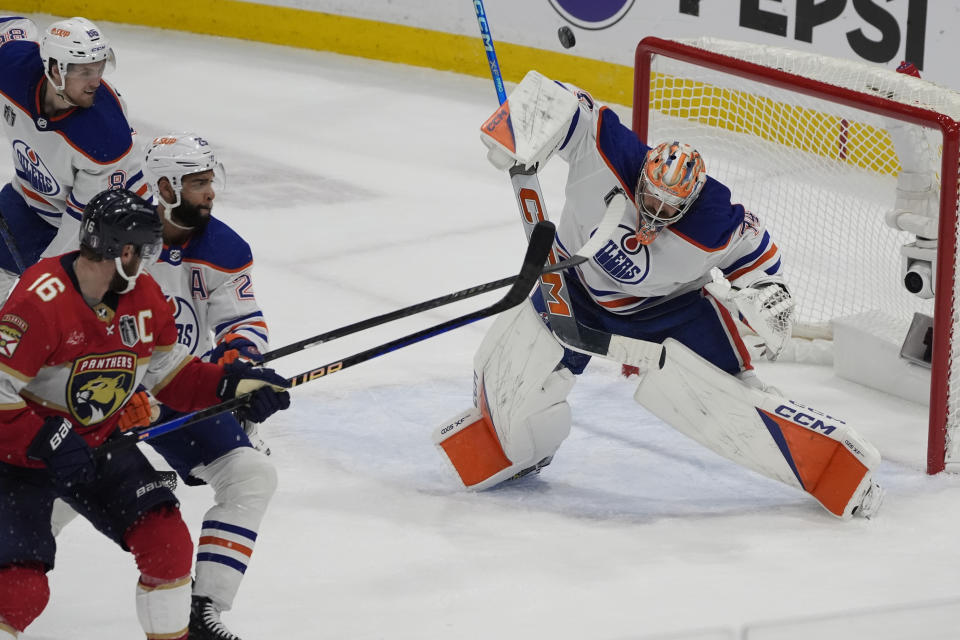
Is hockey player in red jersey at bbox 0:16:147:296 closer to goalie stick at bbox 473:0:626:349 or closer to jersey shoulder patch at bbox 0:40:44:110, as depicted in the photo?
jersey shoulder patch at bbox 0:40:44:110

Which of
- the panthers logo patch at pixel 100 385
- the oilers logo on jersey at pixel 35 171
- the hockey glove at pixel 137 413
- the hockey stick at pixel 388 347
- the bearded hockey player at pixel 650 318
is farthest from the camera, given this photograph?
the oilers logo on jersey at pixel 35 171

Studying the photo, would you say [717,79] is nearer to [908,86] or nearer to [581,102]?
[908,86]

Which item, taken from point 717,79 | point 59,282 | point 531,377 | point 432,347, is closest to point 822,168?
point 717,79

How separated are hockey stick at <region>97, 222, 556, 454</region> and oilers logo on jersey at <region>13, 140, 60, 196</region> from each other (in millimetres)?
1220

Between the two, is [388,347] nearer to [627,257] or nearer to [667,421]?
[627,257]

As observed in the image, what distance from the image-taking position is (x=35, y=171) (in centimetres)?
405

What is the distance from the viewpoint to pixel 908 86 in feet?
13.9

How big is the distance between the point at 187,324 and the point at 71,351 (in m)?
0.93

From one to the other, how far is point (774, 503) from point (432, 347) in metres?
1.54

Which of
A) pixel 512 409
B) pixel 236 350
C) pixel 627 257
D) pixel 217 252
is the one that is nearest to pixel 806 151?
pixel 627 257

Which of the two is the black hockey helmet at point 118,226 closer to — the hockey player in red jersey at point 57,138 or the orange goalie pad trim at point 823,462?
the hockey player in red jersey at point 57,138

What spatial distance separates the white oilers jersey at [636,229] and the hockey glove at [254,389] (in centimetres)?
111

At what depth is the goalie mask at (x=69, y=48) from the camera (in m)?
3.89

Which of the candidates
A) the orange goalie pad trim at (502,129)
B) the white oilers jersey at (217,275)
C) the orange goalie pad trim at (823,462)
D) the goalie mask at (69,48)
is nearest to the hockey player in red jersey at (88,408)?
the white oilers jersey at (217,275)
